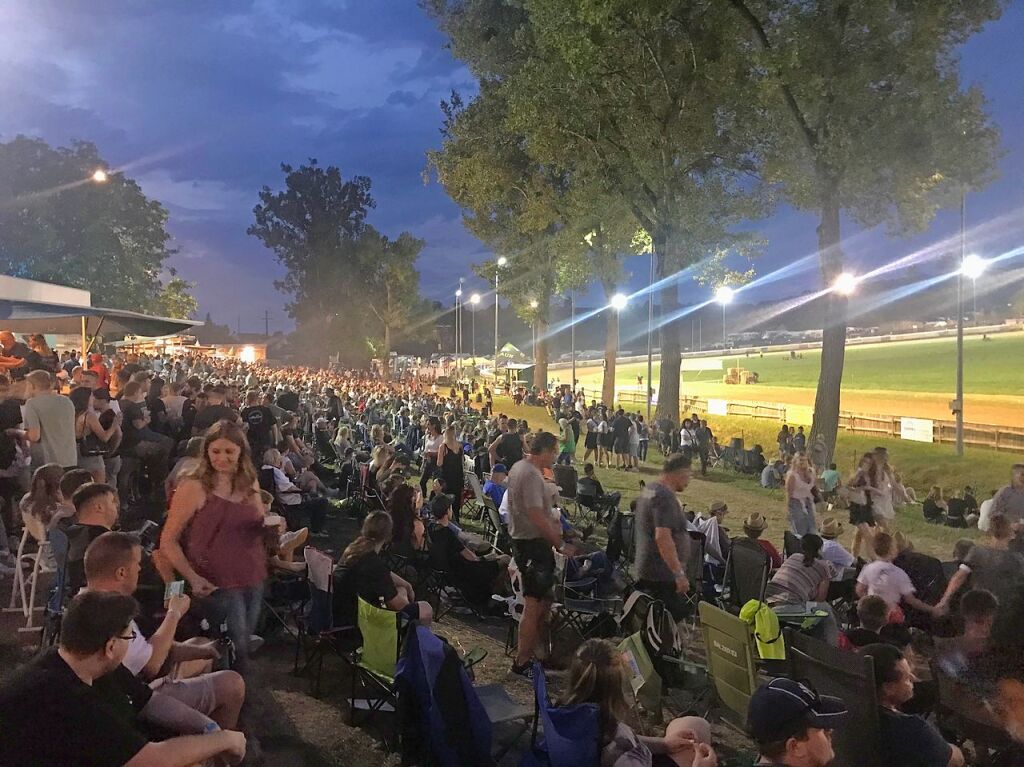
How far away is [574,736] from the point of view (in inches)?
122

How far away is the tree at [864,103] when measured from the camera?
47.6ft

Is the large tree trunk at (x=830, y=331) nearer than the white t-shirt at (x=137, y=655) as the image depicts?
No

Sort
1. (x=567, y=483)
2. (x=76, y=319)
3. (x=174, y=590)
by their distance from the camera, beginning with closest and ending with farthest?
(x=174, y=590), (x=567, y=483), (x=76, y=319)

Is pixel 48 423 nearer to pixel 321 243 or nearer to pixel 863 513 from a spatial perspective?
pixel 863 513

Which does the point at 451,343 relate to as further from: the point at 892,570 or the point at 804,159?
→ the point at 892,570

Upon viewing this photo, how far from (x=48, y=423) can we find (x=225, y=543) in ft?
12.0

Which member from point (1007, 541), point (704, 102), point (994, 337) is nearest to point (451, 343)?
point (994, 337)

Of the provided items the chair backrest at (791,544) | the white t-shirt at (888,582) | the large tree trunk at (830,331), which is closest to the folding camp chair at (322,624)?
the white t-shirt at (888,582)

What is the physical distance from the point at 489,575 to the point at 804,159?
13.5 metres

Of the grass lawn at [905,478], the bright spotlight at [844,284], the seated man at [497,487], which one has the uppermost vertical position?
the bright spotlight at [844,284]

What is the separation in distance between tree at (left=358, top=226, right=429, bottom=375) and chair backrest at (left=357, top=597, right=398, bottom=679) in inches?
2055

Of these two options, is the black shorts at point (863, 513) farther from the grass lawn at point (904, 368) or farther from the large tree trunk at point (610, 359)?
the grass lawn at point (904, 368)

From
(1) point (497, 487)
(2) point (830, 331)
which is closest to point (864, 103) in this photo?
(2) point (830, 331)

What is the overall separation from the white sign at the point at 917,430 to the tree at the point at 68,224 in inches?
1664
